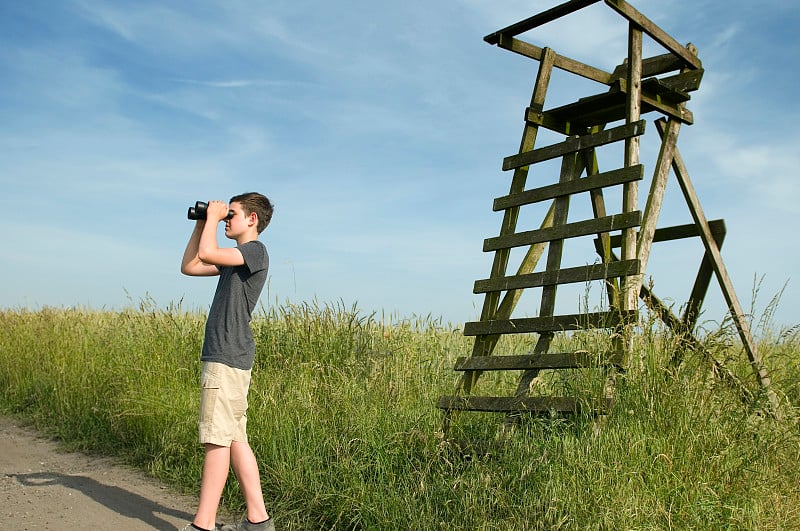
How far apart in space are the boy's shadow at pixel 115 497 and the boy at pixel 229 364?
2.62 ft

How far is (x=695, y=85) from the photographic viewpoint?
6.33 m

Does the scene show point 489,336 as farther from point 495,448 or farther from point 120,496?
point 120,496

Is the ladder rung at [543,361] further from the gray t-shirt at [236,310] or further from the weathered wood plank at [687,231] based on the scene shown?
the gray t-shirt at [236,310]

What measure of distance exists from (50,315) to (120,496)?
7019 mm

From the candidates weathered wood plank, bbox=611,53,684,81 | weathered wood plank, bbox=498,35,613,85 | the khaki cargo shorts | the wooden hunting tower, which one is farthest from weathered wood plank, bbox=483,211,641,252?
the khaki cargo shorts

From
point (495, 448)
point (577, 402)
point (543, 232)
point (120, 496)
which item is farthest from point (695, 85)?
point (120, 496)

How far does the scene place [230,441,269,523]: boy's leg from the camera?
15.8ft

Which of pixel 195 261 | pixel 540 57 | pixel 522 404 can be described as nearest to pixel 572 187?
pixel 540 57

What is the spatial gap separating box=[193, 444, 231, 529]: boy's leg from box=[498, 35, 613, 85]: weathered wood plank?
3.93 m

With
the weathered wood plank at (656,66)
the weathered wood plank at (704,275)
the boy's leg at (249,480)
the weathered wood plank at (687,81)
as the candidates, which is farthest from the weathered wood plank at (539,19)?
the boy's leg at (249,480)

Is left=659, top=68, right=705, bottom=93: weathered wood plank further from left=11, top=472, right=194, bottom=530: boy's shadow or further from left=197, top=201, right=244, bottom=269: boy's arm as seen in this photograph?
left=11, top=472, right=194, bottom=530: boy's shadow

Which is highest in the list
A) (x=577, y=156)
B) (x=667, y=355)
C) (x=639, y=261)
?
(x=577, y=156)

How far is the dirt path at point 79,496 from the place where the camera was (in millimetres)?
5445

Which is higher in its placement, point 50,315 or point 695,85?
point 695,85
